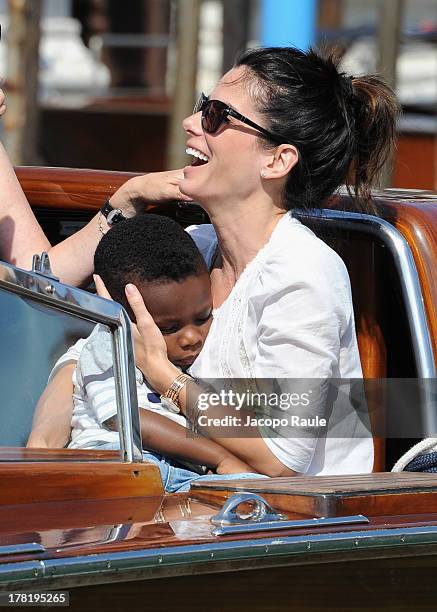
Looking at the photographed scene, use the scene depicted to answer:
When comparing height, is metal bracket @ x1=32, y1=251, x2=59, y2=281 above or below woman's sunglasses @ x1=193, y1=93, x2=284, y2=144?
below

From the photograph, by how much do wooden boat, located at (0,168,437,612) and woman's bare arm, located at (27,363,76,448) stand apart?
0.03m

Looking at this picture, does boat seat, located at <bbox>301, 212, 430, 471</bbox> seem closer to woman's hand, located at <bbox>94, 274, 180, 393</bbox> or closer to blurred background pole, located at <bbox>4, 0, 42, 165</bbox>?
woman's hand, located at <bbox>94, 274, 180, 393</bbox>

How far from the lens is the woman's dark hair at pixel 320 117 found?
2.70 meters

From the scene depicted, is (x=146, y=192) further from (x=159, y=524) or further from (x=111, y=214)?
(x=159, y=524)

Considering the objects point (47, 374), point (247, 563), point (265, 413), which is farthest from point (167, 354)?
point (247, 563)

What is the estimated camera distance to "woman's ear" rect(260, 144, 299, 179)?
2697mm

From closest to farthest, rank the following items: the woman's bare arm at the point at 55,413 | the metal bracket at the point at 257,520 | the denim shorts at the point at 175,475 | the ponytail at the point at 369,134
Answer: the metal bracket at the point at 257,520, the woman's bare arm at the point at 55,413, the denim shorts at the point at 175,475, the ponytail at the point at 369,134

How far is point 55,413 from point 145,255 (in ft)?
1.68

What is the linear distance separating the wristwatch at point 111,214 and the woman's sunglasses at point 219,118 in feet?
1.14

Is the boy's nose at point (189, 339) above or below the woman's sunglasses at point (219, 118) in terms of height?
below

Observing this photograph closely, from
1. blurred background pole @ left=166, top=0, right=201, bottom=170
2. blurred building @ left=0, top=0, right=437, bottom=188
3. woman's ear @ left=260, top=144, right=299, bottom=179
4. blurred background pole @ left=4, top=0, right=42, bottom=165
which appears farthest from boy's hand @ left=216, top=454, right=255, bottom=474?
blurred building @ left=0, top=0, right=437, bottom=188

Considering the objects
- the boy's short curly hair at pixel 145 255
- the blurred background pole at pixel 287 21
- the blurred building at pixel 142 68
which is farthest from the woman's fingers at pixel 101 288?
the blurred building at pixel 142 68

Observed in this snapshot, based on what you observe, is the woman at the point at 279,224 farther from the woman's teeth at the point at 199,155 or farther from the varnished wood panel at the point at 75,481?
the varnished wood panel at the point at 75,481

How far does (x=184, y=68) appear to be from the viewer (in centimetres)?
908
